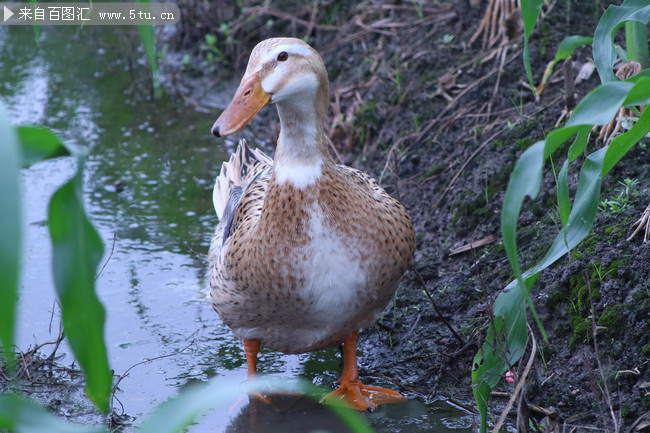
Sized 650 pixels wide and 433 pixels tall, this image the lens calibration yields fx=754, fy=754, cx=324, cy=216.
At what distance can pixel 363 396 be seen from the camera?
3.51 meters

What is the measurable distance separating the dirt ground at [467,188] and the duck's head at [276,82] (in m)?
1.02

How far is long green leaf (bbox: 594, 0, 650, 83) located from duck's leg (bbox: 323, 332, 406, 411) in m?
1.70

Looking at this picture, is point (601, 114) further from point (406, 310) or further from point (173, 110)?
point (173, 110)

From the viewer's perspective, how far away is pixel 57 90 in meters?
7.18

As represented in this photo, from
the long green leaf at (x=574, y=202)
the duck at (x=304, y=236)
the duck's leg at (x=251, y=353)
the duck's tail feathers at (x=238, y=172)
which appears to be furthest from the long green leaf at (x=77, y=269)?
the duck's tail feathers at (x=238, y=172)

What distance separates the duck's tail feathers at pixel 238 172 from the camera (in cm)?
443

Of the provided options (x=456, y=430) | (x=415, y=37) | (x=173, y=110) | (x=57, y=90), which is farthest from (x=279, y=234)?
(x=57, y=90)

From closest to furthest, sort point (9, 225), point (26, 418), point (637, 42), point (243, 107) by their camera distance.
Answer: point (9, 225) < point (26, 418) < point (243, 107) < point (637, 42)

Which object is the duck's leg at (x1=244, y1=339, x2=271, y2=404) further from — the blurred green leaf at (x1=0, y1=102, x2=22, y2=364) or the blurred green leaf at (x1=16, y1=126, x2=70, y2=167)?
the blurred green leaf at (x1=0, y1=102, x2=22, y2=364)

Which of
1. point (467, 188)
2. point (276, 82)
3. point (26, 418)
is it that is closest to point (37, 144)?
point (26, 418)

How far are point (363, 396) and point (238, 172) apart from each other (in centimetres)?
171

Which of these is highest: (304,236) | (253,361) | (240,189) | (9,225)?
(9,225)

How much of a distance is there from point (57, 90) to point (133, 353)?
4.03 meters

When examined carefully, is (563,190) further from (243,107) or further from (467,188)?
(467,188)
